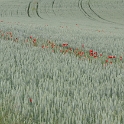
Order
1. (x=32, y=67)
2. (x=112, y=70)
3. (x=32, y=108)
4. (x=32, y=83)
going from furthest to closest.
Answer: (x=112, y=70)
(x=32, y=67)
(x=32, y=83)
(x=32, y=108)

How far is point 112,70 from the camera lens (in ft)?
19.8

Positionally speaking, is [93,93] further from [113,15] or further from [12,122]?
[113,15]

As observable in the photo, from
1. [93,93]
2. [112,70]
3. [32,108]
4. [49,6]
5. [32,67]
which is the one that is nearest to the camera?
[32,108]

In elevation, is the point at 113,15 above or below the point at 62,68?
below

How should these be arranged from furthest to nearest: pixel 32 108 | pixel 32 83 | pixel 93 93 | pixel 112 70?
pixel 112 70 → pixel 32 83 → pixel 93 93 → pixel 32 108

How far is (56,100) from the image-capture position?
3.37m

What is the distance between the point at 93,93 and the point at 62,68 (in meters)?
1.92

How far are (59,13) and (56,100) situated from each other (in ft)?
141

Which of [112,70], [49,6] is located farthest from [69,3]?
[112,70]

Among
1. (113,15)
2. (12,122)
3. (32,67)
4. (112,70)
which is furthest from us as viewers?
(113,15)

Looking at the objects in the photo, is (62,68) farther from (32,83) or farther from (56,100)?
(56,100)

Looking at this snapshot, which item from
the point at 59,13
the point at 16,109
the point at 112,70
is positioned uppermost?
the point at 16,109

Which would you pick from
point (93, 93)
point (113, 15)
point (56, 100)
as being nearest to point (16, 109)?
point (56, 100)

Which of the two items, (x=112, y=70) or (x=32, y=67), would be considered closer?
(x=32, y=67)
